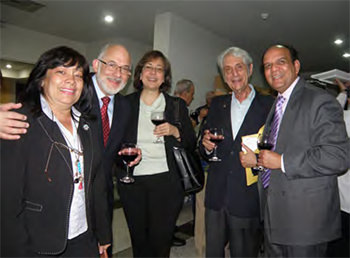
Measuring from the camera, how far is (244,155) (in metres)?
1.68

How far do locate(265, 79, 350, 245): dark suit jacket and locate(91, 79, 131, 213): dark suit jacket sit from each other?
3.37ft

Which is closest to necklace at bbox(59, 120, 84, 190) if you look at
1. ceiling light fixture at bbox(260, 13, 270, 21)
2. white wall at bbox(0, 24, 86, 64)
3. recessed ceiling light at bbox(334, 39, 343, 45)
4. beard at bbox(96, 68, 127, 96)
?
beard at bbox(96, 68, 127, 96)

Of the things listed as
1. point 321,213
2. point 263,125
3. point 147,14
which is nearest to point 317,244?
point 321,213

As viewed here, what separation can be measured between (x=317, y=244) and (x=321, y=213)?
179 mm

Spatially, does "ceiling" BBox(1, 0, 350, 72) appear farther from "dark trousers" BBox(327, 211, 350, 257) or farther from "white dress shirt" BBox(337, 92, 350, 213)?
"dark trousers" BBox(327, 211, 350, 257)

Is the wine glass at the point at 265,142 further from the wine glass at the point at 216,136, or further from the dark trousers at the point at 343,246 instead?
the dark trousers at the point at 343,246

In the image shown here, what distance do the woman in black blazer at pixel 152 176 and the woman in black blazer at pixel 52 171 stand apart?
1.61ft

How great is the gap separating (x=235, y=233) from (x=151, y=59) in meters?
1.40

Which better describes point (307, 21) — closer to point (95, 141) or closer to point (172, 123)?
point (172, 123)

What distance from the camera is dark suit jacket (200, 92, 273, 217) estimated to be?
1.78m

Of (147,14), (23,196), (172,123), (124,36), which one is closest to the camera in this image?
(23,196)

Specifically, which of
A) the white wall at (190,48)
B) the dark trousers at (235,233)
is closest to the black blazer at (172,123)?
the dark trousers at (235,233)

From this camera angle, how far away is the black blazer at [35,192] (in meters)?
1.10

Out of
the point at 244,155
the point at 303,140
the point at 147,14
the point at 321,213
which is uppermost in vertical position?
the point at 147,14
